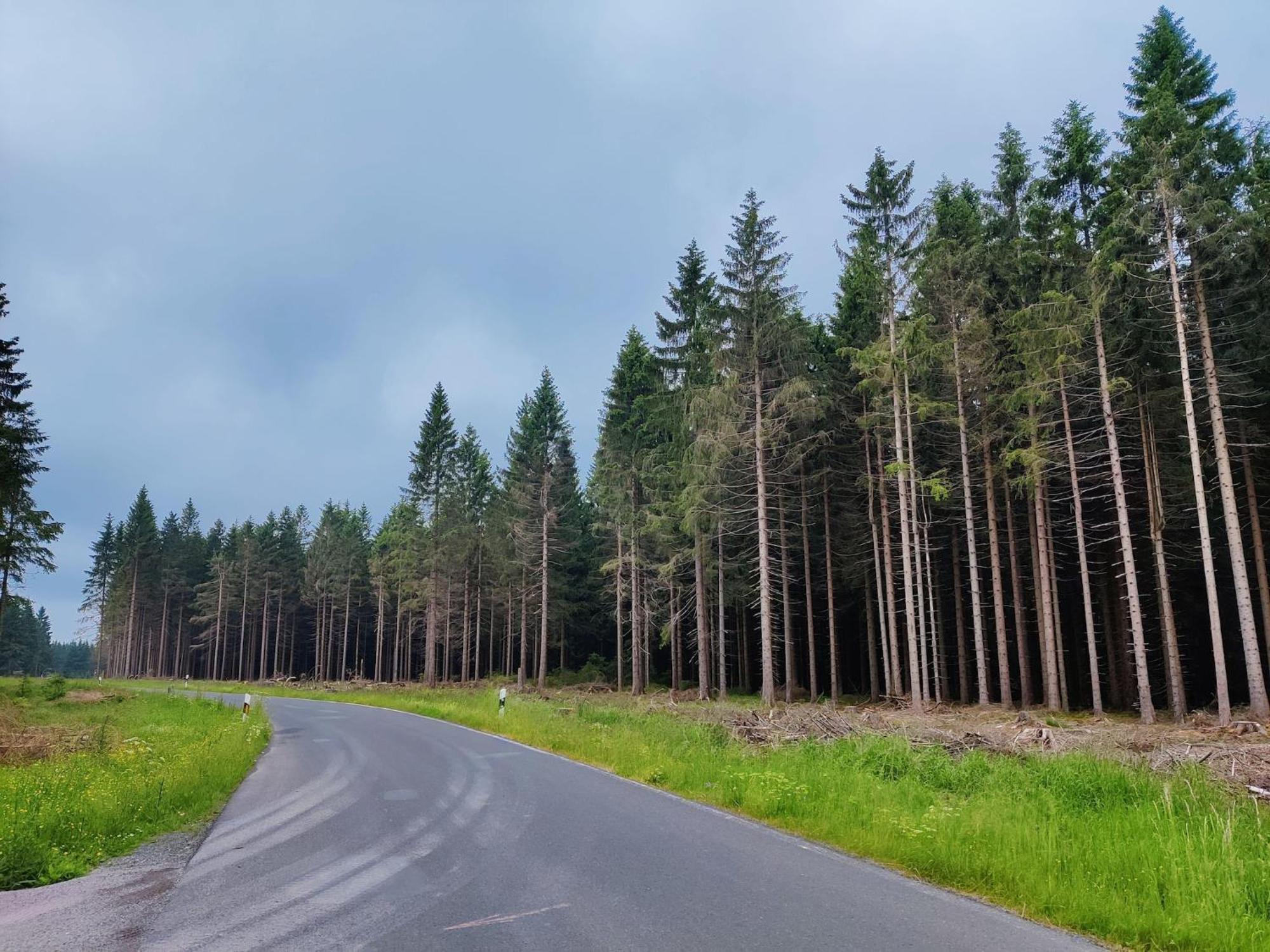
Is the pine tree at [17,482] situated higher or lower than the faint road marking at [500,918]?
higher

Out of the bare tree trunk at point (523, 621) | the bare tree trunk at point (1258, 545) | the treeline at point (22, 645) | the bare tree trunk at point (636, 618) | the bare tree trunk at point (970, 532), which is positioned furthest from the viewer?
the treeline at point (22, 645)

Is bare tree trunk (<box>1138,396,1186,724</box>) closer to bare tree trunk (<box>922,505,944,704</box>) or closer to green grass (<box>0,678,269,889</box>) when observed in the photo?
bare tree trunk (<box>922,505,944,704</box>)

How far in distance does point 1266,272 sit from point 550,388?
31670 mm

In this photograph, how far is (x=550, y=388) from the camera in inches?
1592

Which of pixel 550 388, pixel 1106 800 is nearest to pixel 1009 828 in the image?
pixel 1106 800

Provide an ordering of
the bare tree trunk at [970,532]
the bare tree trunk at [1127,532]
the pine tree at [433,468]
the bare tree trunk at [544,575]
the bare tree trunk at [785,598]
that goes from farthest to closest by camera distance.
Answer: the pine tree at [433,468] → the bare tree trunk at [544,575] → the bare tree trunk at [785,598] → the bare tree trunk at [970,532] → the bare tree trunk at [1127,532]

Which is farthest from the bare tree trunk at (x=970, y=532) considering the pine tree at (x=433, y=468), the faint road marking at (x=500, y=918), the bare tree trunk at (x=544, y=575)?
the pine tree at (x=433, y=468)

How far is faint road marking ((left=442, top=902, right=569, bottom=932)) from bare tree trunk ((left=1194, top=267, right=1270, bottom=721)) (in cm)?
1907

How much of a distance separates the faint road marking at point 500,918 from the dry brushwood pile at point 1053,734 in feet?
29.0

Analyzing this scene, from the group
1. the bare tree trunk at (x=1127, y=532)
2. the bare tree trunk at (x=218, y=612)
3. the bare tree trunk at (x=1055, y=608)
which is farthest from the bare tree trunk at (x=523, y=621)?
the bare tree trunk at (x=218, y=612)

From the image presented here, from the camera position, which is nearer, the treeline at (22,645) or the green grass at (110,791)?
the green grass at (110,791)

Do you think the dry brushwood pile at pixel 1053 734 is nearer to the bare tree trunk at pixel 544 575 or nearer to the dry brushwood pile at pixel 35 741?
the dry brushwood pile at pixel 35 741

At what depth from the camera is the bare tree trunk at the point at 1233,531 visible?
53.7 ft

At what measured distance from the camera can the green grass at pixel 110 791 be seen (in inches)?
255
